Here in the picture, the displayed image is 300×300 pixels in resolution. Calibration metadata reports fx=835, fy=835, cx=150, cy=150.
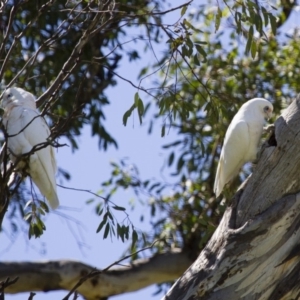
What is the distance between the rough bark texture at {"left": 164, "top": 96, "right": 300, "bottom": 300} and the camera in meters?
3.56

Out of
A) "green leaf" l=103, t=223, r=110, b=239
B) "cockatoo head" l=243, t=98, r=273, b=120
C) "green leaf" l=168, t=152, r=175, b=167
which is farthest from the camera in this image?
"green leaf" l=168, t=152, r=175, b=167

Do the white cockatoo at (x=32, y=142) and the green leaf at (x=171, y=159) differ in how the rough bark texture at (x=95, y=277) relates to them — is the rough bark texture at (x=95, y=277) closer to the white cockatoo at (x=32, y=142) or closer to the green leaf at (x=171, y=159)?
the green leaf at (x=171, y=159)

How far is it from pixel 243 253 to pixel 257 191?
0.94ft

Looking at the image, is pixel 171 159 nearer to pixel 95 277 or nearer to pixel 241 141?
pixel 95 277

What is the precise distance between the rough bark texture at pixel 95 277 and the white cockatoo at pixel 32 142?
155 cm

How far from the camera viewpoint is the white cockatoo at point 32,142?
13.5 ft

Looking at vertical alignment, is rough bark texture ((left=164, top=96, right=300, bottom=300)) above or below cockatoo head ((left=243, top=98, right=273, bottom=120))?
below

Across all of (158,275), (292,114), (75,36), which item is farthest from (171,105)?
(158,275)

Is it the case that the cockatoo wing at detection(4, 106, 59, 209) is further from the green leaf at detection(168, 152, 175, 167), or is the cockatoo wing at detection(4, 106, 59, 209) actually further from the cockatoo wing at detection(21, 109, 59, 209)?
the green leaf at detection(168, 152, 175, 167)

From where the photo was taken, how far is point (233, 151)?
4.50 m

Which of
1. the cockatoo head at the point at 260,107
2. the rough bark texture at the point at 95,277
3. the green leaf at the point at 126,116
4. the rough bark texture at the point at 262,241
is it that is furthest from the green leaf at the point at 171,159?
the rough bark texture at the point at 262,241

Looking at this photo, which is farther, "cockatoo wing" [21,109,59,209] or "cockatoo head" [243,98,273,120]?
"cockatoo head" [243,98,273,120]


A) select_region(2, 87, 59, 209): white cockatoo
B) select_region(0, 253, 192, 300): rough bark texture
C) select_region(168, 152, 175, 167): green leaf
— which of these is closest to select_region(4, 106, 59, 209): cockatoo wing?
select_region(2, 87, 59, 209): white cockatoo

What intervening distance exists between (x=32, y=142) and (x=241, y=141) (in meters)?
1.11
